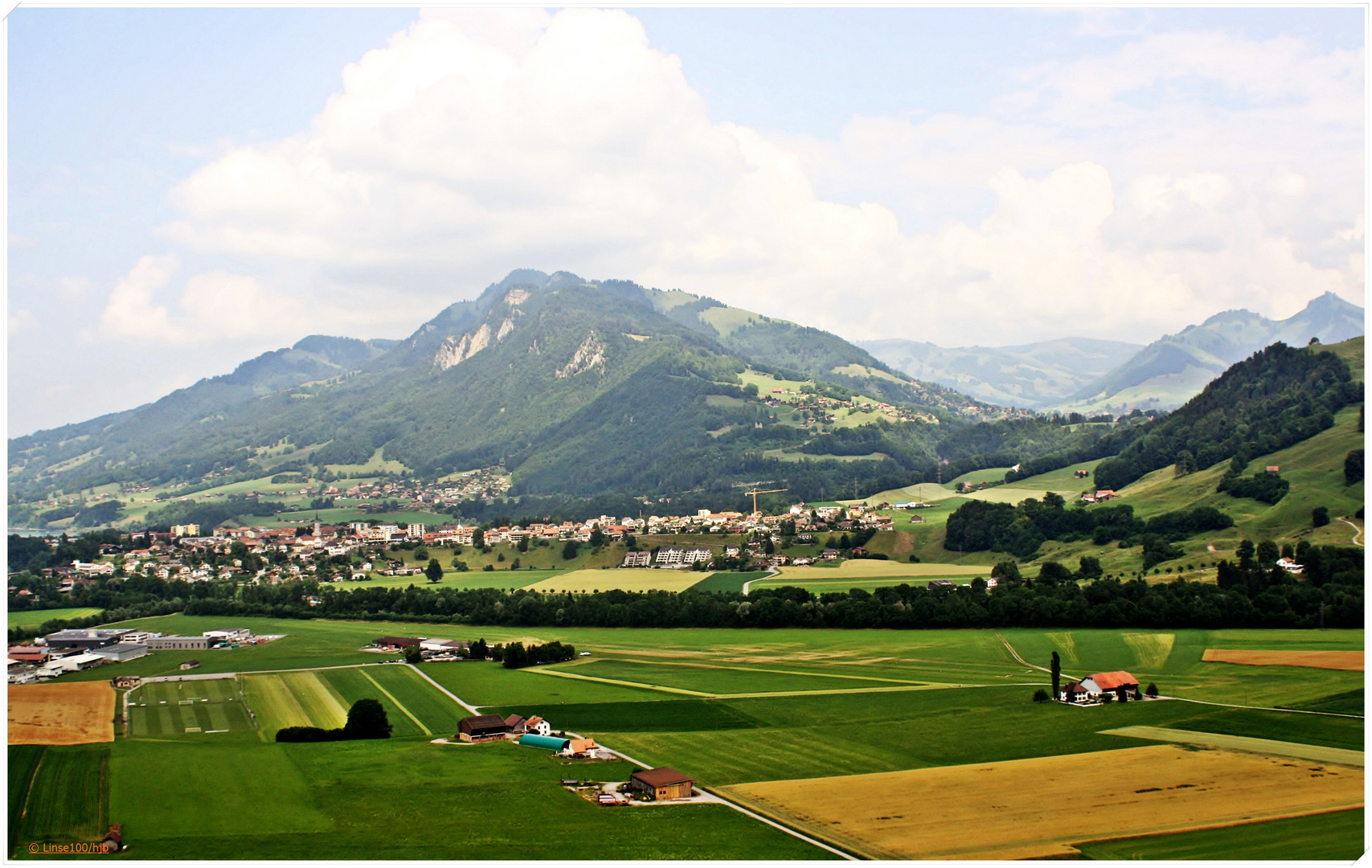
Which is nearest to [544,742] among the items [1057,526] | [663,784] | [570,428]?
[663,784]

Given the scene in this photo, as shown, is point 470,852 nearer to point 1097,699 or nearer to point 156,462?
point 1097,699

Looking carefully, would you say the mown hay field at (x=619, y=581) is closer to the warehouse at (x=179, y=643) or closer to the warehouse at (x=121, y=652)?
the warehouse at (x=179, y=643)

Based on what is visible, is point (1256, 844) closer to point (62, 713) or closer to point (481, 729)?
point (481, 729)

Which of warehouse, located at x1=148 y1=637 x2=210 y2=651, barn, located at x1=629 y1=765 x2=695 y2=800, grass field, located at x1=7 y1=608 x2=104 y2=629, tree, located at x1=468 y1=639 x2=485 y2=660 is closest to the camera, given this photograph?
barn, located at x1=629 y1=765 x2=695 y2=800

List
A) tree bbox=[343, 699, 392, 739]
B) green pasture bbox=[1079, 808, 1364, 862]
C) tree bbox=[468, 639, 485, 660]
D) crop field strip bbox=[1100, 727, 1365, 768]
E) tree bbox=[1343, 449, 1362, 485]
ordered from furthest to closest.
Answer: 1. tree bbox=[1343, 449, 1362, 485]
2. tree bbox=[468, 639, 485, 660]
3. tree bbox=[343, 699, 392, 739]
4. crop field strip bbox=[1100, 727, 1365, 768]
5. green pasture bbox=[1079, 808, 1364, 862]

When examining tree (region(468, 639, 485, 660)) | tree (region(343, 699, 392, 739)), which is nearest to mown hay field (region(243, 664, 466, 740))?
tree (region(343, 699, 392, 739))

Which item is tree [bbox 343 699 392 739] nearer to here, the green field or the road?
the green field
